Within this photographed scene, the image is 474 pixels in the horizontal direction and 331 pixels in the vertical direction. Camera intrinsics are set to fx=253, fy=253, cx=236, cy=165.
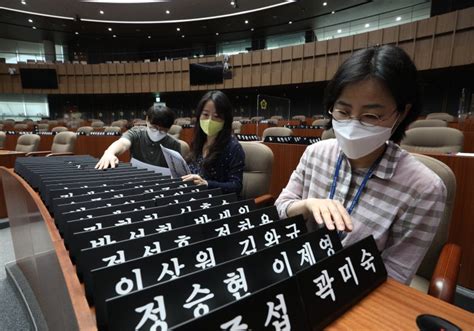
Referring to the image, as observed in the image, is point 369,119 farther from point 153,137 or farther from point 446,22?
point 446,22

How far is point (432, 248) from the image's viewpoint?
0.98m

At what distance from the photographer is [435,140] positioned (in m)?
2.21

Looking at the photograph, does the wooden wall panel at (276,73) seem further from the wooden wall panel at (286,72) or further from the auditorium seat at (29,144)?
the auditorium seat at (29,144)

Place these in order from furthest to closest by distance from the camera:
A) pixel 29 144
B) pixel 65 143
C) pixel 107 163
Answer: pixel 29 144
pixel 65 143
pixel 107 163

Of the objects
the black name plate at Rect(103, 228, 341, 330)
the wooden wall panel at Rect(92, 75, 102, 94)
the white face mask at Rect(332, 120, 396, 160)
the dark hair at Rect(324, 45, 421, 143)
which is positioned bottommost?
the black name plate at Rect(103, 228, 341, 330)

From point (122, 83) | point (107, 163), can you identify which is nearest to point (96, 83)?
point (122, 83)

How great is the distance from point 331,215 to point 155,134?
6.02ft

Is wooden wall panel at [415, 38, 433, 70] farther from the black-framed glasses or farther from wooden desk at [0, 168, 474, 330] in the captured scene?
wooden desk at [0, 168, 474, 330]

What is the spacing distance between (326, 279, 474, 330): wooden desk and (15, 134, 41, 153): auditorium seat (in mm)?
5146

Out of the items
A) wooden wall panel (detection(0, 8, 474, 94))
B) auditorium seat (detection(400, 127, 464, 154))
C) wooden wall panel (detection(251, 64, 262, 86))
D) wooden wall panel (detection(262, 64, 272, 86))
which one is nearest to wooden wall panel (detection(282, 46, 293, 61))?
wooden wall panel (detection(0, 8, 474, 94))

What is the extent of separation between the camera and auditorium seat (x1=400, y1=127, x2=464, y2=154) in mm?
2100

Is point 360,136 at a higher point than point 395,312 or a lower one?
higher

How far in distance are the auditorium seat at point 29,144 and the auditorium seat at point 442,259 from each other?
5190 millimetres

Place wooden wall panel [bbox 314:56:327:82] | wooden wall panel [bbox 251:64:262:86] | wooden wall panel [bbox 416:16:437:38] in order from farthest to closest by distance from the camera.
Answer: wooden wall panel [bbox 251:64:262:86] → wooden wall panel [bbox 314:56:327:82] → wooden wall panel [bbox 416:16:437:38]
